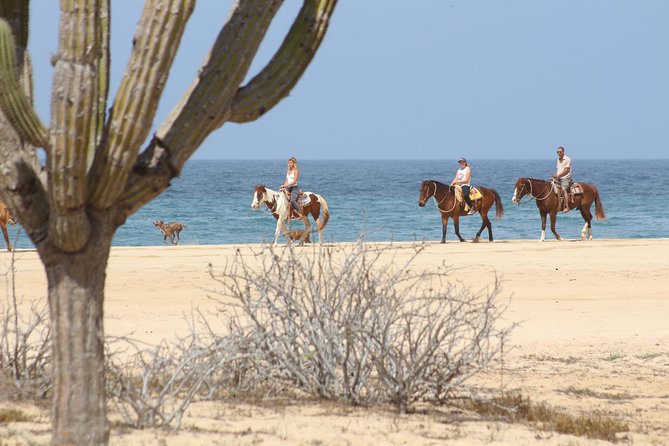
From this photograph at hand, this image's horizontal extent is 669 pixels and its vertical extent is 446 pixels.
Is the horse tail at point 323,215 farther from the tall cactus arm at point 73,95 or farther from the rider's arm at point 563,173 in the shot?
the tall cactus arm at point 73,95

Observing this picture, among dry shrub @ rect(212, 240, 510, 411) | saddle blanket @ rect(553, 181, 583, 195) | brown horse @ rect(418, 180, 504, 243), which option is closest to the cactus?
dry shrub @ rect(212, 240, 510, 411)

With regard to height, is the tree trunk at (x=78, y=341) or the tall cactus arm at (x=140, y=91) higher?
the tall cactus arm at (x=140, y=91)

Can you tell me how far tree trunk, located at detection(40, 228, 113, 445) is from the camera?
6.03 metres

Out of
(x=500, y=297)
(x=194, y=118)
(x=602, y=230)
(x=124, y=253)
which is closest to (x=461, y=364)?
(x=194, y=118)

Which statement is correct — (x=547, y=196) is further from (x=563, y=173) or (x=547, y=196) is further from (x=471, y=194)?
(x=471, y=194)

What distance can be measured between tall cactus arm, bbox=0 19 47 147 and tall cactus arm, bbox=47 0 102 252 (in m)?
0.08

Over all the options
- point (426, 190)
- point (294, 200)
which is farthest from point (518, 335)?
point (426, 190)

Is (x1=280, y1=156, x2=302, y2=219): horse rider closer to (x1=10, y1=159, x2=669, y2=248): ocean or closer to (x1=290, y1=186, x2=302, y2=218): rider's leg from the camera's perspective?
(x1=290, y1=186, x2=302, y2=218): rider's leg

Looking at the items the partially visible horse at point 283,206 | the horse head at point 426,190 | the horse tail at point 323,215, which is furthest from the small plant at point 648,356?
the horse head at point 426,190

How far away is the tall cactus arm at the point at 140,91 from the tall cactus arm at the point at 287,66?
702 millimetres

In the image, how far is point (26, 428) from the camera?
7066 mm

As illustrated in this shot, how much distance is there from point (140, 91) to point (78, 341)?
1536 mm

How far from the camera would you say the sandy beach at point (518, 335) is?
720 cm

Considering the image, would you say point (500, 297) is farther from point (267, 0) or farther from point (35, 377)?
point (267, 0)
